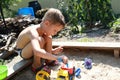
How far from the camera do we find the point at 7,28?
4.98 m

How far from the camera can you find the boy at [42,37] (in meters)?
2.68

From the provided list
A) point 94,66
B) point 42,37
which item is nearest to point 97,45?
point 94,66

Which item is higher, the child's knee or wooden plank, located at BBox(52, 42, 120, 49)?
the child's knee

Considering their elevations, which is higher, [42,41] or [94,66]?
[42,41]

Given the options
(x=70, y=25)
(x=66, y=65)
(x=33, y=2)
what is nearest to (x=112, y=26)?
(x=70, y=25)

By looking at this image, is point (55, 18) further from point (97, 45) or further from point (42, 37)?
point (97, 45)

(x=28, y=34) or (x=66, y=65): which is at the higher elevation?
(x=28, y=34)

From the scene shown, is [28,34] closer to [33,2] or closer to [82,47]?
[82,47]

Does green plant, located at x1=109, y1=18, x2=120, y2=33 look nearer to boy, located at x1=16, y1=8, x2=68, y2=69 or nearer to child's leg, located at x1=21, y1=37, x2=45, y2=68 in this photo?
boy, located at x1=16, y1=8, x2=68, y2=69

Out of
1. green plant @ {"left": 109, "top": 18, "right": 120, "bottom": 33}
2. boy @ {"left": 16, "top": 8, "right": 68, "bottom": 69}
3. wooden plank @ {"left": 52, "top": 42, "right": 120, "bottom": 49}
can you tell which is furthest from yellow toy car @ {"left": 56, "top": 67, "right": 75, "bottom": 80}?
green plant @ {"left": 109, "top": 18, "right": 120, "bottom": 33}

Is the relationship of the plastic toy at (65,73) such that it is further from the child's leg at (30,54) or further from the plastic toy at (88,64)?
the child's leg at (30,54)

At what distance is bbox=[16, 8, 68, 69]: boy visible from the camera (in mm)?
2684

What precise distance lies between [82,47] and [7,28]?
1.96 m

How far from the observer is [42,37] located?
303cm
